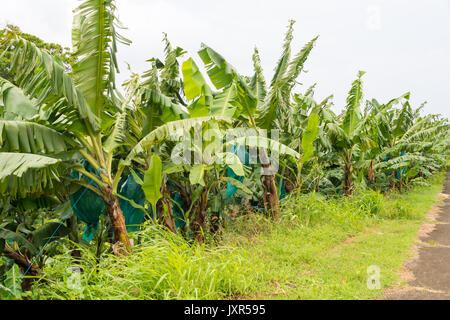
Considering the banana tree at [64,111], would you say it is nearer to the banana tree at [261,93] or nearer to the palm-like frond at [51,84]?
the palm-like frond at [51,84]

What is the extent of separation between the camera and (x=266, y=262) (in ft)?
14.9

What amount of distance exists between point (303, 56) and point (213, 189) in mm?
3169

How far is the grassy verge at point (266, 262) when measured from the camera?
3320 mm

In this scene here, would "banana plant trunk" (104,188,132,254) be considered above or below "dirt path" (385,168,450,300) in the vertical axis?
above

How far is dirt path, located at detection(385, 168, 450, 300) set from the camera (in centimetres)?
373

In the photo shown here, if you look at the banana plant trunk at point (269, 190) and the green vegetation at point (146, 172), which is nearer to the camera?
the green vegetation at point (146, 172)

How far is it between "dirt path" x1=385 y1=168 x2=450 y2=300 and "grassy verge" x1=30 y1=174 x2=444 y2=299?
16 cm

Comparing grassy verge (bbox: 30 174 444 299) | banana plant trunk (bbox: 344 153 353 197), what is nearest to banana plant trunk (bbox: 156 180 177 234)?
grassy verge (bbox: 30 174 444 299)

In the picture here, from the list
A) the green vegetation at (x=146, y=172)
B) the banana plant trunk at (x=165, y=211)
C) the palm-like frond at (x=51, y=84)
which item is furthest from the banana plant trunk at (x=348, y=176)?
the palm-like frond at (x=51, y=84)

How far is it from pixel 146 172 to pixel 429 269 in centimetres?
387

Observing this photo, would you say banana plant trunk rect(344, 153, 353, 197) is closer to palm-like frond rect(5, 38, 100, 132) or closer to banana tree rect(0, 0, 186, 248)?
banana tree rect(0, 0, 186, 248)

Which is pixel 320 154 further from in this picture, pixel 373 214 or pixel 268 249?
pixel 268 249

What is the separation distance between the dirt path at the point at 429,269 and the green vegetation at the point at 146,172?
509 mm

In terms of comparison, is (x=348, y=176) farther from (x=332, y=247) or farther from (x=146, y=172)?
(x=146, y=172)
